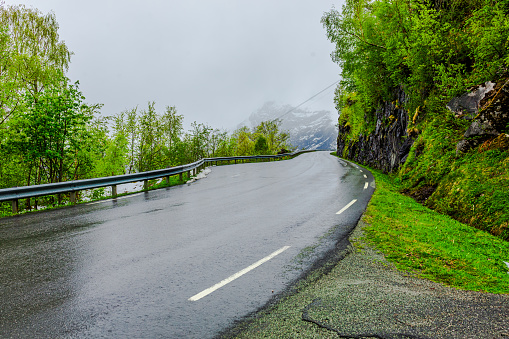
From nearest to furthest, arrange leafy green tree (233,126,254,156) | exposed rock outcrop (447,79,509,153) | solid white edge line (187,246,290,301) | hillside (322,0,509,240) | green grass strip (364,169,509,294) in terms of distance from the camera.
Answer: solid white edge line (187,246,290,301) < green grass strip (364,169,509,294) < hillside (322,0,509,240) < exposed rock outcrop (447,79,509,153) < leafy green tree (233,126,254,156)

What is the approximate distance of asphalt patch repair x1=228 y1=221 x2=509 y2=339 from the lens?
2852 millimetres

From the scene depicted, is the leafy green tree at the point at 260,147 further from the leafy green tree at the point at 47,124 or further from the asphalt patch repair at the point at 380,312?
the asphalt patch repair at the point at 380,312

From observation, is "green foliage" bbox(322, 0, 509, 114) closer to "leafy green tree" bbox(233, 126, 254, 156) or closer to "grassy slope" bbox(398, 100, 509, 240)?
"grassy slope" bbox(398, 100, 509, 240)

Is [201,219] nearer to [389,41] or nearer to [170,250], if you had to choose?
[170,250]

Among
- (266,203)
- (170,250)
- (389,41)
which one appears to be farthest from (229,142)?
(170,250)

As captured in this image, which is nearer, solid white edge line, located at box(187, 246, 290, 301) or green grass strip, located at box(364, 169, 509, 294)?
solid white edge line, located at box(187, 246, 290, 301)

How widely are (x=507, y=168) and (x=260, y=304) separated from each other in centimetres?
783

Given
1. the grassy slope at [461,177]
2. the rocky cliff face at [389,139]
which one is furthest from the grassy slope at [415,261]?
the rocky cliff face at [389,139]

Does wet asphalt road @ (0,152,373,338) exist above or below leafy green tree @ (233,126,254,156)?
below

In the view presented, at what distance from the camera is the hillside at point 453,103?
7871 mm

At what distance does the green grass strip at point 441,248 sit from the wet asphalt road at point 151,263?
94 centimetres

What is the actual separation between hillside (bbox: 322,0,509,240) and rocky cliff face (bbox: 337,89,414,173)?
0.54 feet

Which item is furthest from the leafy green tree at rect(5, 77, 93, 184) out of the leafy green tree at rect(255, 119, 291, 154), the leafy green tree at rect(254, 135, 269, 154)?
the leafy green tree at rect(255, 119, 291, 154)

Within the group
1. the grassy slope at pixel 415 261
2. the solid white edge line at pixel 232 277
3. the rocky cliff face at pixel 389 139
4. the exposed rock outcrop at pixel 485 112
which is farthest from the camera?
the rocky cliff face at pixel 389 139
